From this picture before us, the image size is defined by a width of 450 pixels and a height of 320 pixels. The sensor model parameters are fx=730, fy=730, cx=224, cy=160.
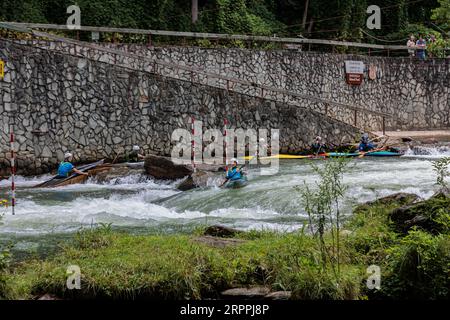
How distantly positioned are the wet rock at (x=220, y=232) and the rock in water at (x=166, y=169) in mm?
9182

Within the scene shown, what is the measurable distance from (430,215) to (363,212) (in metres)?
2.43

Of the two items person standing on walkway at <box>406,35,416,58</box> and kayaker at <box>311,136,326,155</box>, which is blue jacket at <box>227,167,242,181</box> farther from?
person standing on walkway at <box>406,35,416,58</box>

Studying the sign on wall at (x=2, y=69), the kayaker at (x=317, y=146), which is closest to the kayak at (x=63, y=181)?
the sign on wall at (x=2, y=69)

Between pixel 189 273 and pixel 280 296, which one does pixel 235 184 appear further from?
pixel 280 296

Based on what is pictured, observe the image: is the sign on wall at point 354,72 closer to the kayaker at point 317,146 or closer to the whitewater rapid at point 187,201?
the kayaker at point 317,146

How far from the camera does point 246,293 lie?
768cm

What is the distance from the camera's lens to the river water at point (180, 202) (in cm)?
1266

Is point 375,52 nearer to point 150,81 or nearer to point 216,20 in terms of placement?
point 216,20

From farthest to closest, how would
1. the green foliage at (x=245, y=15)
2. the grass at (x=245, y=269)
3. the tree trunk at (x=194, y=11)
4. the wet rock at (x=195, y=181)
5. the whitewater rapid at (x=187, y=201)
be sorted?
1. the tree trunk at (x=194, y=11)
2. the green foliage at (x=245, y=15)
3. the wet rock at (x=195, y=181)
4. the whitewater rapid at (x=187, y=201)
5. the grass at (x=245, y=269)

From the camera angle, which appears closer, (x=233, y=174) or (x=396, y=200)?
(x=396, y=200)

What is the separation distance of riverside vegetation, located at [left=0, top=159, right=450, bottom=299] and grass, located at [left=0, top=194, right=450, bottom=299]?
10 mm

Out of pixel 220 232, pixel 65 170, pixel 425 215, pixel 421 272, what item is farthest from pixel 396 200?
pixel 65 170

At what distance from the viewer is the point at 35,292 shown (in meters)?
7.65

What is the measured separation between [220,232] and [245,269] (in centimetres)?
242
